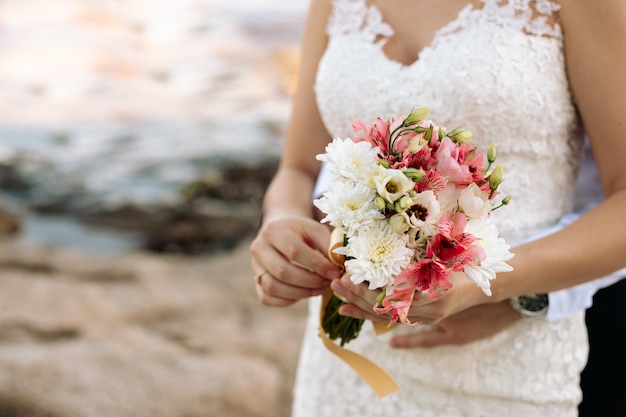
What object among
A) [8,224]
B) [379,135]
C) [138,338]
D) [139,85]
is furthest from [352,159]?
[139,85]

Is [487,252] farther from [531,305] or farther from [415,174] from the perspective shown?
[531,305]

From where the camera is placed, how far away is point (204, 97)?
23.8ft

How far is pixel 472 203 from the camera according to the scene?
0.95 meters

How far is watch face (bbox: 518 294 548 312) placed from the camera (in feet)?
4.36

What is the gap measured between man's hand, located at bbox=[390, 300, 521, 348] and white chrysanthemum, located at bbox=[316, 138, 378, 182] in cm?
50

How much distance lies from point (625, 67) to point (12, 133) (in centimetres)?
642

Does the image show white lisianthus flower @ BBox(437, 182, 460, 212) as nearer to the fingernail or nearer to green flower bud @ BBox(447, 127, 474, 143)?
green flower bud @ BBox(447, 127, 474, 143)

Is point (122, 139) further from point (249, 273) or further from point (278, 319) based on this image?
point (278, 319)

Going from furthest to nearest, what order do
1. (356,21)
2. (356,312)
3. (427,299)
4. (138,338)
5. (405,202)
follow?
1. (138,338)
2. (356,21)
3. (356,312)
4. (427,299)
5. (405,202)

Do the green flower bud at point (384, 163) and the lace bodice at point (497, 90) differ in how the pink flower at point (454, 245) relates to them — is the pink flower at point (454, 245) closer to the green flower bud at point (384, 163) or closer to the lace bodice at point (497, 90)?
the green flower bud at point (384, 163)

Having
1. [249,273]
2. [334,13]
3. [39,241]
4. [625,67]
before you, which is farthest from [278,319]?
[625,67]

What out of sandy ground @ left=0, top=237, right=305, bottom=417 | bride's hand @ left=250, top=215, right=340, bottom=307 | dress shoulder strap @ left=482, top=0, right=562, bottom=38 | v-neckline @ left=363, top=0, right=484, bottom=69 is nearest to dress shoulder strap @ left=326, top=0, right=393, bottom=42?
v-neckline @ left=363, top=0, right=484, bottom=69

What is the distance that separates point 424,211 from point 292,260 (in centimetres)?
39

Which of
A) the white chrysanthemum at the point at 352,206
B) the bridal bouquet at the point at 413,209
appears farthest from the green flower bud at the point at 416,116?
the white chrysanthemum at the point at 352,206
